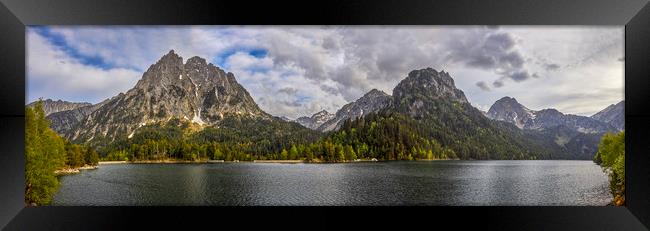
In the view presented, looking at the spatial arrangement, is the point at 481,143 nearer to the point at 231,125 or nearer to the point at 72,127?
the point at 231,125

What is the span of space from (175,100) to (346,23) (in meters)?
162

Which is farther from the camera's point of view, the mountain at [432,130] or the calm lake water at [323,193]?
the mountain at [432,130]

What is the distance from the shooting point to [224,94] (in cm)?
17012

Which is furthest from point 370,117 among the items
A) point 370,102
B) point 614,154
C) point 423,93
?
point 614,154

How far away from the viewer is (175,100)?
16112 cm

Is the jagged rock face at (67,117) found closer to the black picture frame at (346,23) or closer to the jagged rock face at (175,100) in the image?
the jagged rock face at (175,100)

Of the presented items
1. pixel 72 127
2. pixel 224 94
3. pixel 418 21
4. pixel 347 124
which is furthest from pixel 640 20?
pixel 224 94

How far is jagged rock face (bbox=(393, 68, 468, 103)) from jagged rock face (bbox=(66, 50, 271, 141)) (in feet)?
142

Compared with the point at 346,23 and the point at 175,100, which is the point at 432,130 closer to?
the point at 175,100

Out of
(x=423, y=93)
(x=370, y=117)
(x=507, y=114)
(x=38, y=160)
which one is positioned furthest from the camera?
(x=423, y=93)

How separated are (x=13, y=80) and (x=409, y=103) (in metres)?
142

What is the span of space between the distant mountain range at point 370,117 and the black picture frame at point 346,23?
240 feet

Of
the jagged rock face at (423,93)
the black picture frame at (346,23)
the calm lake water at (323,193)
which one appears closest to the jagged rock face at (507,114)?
the jagged rock face at (423,93)

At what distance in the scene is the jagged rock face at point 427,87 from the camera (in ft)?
487
